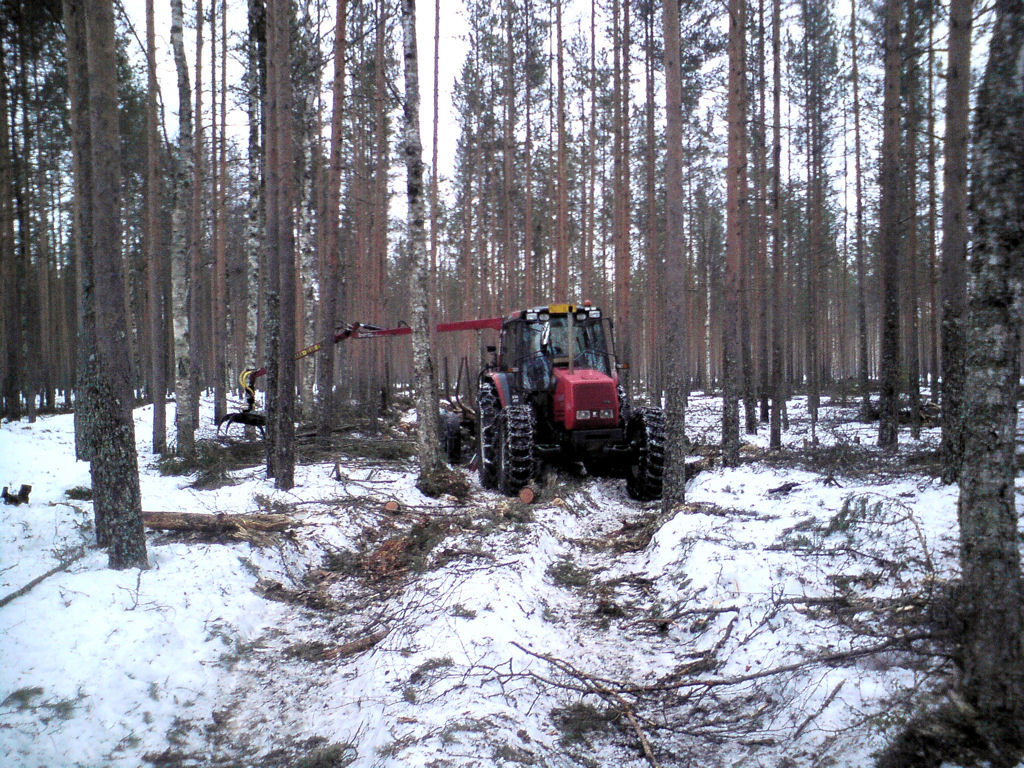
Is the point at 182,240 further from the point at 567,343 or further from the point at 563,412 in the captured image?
the point at 563,412

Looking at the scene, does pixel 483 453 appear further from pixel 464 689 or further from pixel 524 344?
pixel 464 689

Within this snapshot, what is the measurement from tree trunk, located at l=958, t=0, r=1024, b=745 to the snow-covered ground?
1.09 ft

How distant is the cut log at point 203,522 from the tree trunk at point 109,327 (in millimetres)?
736

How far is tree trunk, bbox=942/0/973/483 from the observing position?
251 inches

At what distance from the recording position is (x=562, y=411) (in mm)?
8664

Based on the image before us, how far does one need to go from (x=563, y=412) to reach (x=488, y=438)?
1382mm

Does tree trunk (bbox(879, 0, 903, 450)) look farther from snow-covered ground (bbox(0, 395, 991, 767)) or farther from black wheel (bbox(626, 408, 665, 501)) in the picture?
black wheel (bbox(626, 408, 665, 501))

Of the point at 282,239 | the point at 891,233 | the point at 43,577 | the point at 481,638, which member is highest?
the point at 891,233

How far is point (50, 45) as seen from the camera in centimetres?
1185

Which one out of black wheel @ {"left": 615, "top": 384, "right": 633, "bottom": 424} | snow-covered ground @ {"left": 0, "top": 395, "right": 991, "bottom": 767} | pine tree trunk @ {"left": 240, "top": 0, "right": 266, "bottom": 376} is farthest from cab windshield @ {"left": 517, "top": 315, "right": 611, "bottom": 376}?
pine tree trunk @ {"left": 240, "top": 0, "right": 266, "bottom": 376}

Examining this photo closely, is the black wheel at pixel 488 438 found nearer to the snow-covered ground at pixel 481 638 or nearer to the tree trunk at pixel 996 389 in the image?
the snow-covered ground at pixel 481 638

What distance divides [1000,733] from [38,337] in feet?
75.0

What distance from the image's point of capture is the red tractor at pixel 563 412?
8344 millimetres

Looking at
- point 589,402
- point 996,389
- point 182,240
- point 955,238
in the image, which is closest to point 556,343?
point 589,402
